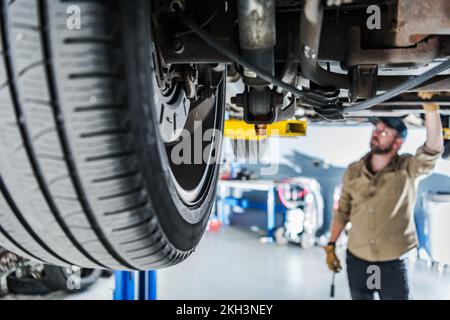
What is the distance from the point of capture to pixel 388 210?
174cm

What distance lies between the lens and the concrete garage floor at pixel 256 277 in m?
2.32

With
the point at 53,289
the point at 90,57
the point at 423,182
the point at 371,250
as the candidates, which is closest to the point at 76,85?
the point at 90,57

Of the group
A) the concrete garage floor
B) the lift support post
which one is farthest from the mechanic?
the lift support post

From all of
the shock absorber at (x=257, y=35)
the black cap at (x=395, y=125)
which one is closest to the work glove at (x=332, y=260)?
the black cap at (x=395, y=125)

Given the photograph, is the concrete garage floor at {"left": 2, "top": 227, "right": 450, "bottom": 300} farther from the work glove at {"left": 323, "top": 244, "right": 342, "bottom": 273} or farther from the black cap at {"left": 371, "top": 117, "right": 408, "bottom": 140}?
the black cap at {"left": 371, "top": 117, "right": 408, "bottom": 140}

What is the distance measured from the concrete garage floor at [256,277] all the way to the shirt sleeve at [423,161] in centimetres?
98

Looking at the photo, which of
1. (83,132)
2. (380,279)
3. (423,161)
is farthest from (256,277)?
(83,132)

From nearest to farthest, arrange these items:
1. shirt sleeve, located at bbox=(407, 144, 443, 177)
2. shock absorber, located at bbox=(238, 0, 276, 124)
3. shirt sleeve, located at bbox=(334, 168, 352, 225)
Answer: shock absorber, located at bbox=(238, 0, 276, 124), shirt sleeve, located at bbox=(407, 144, 443, 177), shirt sleeve, located at bbox=(334, 168, 352, 225)

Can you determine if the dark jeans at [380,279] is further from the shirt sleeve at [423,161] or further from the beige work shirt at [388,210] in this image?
the shirt sleeve at [423,161]

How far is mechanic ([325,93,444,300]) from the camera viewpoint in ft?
5.48

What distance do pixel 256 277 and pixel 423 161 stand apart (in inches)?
53.1

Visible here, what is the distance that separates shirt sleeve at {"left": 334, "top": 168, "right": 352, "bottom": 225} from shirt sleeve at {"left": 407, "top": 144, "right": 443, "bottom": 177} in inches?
11.1

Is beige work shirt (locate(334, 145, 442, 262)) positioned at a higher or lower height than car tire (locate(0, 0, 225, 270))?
lower
